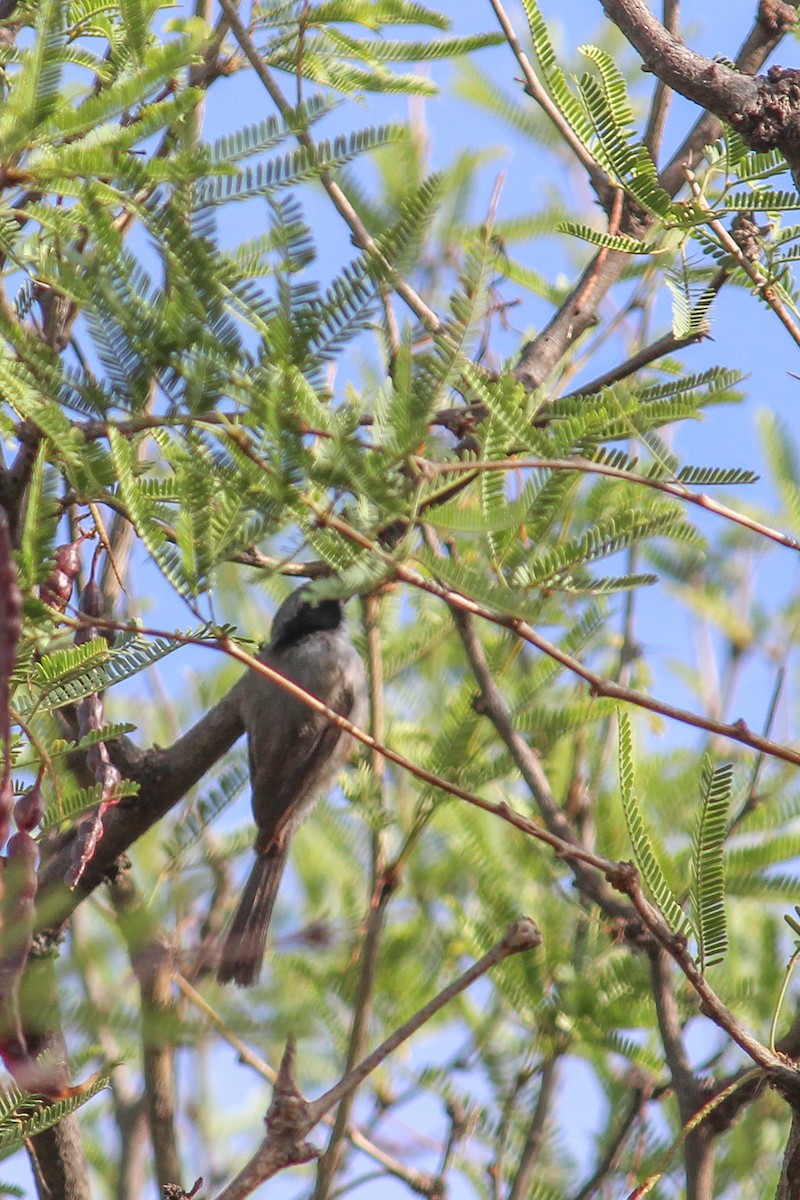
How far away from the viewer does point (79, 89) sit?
13.9ft

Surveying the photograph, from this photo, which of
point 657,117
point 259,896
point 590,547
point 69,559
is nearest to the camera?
point 590,547

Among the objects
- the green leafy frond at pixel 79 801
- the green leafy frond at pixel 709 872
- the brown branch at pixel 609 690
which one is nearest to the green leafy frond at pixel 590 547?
the brown branch at pixel 609 690

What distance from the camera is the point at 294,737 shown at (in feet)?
17.7

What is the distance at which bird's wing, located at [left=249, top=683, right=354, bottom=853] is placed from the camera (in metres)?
5.28

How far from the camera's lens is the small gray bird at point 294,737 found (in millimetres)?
5188

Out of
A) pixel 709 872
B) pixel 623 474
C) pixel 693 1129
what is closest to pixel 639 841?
pixel 709 872

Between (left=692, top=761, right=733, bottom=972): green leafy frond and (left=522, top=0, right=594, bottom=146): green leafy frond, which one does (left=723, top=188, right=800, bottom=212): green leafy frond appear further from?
(left=692, top=761, right=733, bottom=972): green leafy frond

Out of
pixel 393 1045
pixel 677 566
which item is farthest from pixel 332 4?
pixel 393 1045

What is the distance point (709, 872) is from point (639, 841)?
0.71ft

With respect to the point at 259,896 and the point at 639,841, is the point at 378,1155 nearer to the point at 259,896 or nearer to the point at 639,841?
the point at 259,896

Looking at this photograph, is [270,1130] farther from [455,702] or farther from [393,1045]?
[455,702]

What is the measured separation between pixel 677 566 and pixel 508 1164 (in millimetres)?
2108

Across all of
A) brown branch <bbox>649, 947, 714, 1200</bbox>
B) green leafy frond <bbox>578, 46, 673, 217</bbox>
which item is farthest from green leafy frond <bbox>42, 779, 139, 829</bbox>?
green leafy frond <bbox>578, 46, 673, 217</bbox>

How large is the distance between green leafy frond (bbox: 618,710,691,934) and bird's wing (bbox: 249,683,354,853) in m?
2.54
